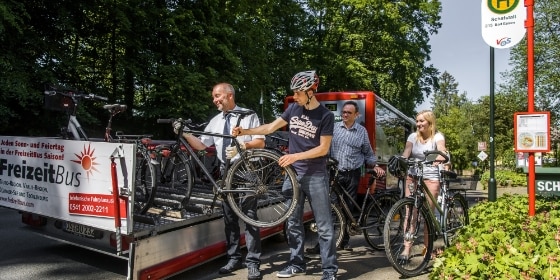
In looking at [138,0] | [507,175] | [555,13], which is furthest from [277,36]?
[555,13]

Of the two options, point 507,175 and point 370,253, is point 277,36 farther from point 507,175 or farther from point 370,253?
point 370,253

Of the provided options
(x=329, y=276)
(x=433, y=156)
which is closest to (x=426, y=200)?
(x=433, y=156)

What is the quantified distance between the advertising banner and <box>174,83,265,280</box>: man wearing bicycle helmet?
124 cm

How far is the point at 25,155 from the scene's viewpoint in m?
4.92

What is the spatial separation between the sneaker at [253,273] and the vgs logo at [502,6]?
3.51m

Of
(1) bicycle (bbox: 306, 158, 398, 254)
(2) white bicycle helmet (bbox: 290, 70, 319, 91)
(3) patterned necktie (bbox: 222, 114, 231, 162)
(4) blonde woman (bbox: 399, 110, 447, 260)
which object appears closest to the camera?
(2) white bicycle helmet (bbox: 290, 70, 319, 91)

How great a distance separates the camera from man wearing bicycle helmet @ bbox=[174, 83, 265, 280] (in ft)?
16.1

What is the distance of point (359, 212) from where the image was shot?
240 inches

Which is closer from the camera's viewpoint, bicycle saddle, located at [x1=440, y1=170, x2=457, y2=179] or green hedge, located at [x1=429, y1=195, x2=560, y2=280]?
green hedge, located at [x1=429, y1=195, x2=560, y2=280]

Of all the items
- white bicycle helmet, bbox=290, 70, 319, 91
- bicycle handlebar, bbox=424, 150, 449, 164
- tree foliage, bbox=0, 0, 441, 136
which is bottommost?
bicycle handlebar, bbox=424, 150, 449, 164

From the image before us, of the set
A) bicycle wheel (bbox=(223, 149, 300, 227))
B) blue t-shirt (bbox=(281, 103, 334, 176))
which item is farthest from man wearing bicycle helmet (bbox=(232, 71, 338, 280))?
bicycle wheel (bbox=(223, 149, 300, 227))

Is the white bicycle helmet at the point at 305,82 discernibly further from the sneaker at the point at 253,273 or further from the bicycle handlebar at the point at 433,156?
the sneaker at the point at 253,273

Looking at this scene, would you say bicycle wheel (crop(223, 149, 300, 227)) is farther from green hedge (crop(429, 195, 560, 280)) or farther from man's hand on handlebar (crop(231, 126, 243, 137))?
green hedge (crop(429, 195, 560, 280))

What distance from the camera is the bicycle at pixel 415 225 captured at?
487cm
